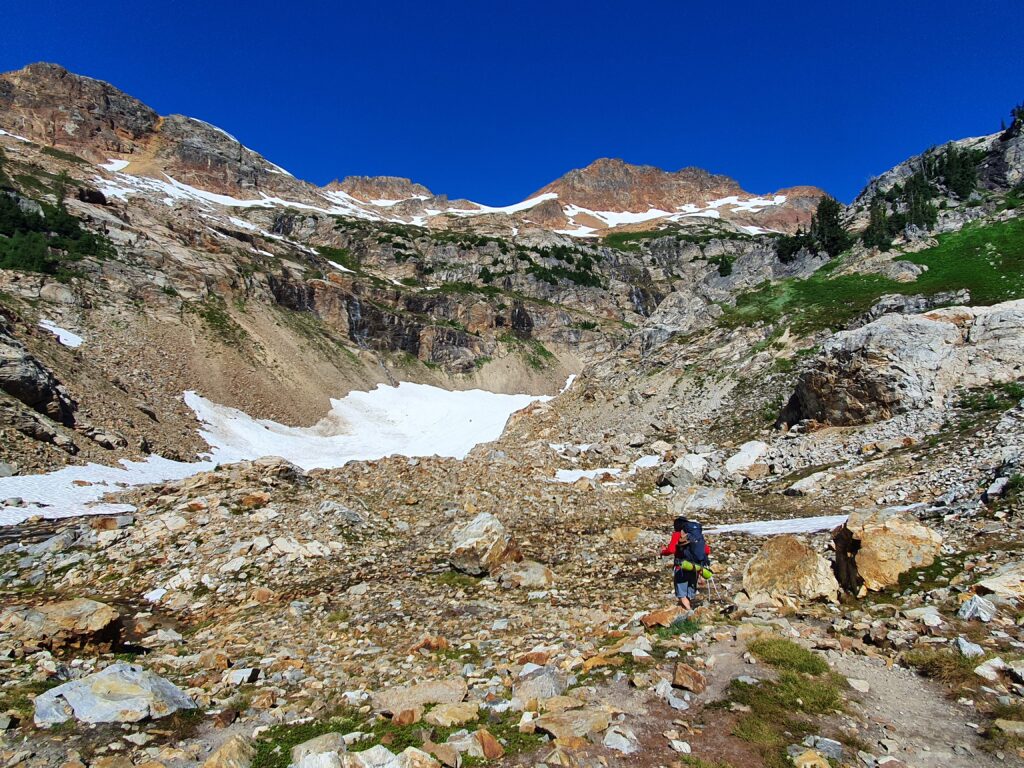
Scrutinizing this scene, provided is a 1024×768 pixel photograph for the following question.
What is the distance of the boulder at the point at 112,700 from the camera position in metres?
5.26

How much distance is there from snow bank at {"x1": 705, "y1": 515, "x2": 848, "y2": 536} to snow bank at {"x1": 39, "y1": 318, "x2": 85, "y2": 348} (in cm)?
4720

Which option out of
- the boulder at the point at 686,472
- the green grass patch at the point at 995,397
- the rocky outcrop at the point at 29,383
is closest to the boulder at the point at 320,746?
the boulder at the point at 686,472

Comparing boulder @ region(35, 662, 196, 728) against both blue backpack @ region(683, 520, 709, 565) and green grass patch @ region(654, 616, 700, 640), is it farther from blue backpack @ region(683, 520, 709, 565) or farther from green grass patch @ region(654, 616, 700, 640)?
blue backpack @ region(683, 520, 709, 565)

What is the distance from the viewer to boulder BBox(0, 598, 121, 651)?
24.5 ft

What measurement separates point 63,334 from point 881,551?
53060 millimetres

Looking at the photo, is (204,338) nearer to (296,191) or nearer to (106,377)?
(106,377)

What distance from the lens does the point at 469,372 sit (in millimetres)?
81500

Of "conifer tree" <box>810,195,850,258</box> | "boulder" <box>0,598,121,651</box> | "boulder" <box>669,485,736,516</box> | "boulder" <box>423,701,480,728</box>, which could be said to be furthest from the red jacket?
"conifer tree" <box>810,195,850,258</box>

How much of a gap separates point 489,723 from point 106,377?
42.8 m

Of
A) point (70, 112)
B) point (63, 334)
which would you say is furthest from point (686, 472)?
point (70, 112)

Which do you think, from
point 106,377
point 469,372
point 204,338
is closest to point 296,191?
point 469,372

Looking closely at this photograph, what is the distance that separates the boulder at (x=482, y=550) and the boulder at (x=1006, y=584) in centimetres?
806

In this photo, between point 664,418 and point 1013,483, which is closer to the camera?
point 1013,483

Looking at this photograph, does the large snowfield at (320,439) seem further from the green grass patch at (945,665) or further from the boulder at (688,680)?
the green grass patch at (945,665)
